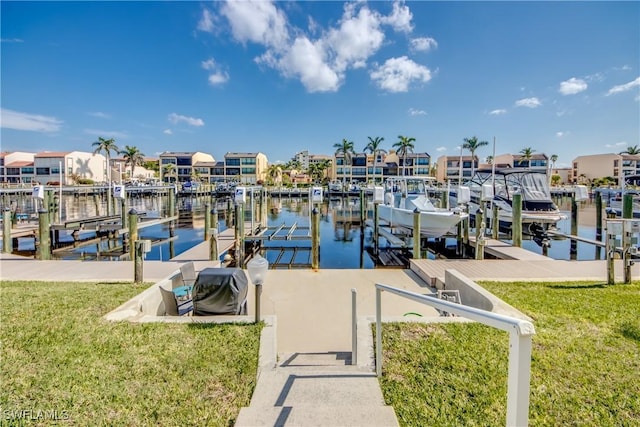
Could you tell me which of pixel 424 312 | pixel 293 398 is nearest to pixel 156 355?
pixel 293 398

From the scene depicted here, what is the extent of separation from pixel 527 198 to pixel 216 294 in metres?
19.7

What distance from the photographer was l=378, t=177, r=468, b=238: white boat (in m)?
15.1

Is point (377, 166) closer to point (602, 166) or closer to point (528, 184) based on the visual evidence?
point (602, 166)

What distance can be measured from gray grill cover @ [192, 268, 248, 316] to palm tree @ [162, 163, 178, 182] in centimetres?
8527

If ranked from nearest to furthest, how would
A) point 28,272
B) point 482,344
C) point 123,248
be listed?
point 482,344 < point 28,272 < point 123,248

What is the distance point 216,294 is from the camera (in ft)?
18.3

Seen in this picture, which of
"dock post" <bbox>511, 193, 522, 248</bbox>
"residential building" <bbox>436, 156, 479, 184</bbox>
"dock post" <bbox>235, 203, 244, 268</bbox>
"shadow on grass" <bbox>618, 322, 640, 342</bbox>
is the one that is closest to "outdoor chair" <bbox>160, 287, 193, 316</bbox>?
"shadow on grass" <bbox>618, 322, 640, 342</bbox>

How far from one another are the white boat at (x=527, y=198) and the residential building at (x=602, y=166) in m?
81.7

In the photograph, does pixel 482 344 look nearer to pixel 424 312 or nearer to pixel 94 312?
pixel 424 312

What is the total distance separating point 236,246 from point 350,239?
8043 millimetres

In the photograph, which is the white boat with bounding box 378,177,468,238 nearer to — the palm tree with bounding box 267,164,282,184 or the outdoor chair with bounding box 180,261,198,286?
the outdoor chair with bounding box 180,261,198,286

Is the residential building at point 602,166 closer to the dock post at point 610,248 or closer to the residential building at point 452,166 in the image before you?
the residential building at point 452,166

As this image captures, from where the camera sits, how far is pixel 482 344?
4.13 meters

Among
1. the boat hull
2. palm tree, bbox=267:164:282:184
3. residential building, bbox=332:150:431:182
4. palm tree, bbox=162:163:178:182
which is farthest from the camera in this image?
palm tree, bbox=267:164:282:184
